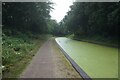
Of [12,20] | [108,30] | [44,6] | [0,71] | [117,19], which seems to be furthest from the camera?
[44,6]

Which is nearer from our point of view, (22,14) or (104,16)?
(104,16)

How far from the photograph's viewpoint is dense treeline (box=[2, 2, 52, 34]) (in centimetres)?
3394

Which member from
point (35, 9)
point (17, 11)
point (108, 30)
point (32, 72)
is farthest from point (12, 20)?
point (32, 72)

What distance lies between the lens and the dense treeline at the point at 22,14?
3394 centimetres

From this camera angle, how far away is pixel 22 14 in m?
36.9

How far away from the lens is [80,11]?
4978 cm

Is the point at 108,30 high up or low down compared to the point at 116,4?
down

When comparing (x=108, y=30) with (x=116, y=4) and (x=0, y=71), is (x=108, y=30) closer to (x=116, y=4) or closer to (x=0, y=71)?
(x=116, y=4)

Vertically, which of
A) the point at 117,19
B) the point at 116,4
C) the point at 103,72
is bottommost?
the point at 103,72

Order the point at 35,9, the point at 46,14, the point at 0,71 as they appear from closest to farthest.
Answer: the point at 0,71 → the point at 35,9 → the point at 46,14

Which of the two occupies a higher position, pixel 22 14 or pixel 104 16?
pixel 22 14

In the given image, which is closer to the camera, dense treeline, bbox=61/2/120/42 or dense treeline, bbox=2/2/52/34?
dense treeline, bbox=61/2/120/42

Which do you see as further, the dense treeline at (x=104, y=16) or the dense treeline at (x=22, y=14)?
the dense treeline at (x=22, y=14)

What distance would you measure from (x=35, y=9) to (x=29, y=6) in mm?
2535
